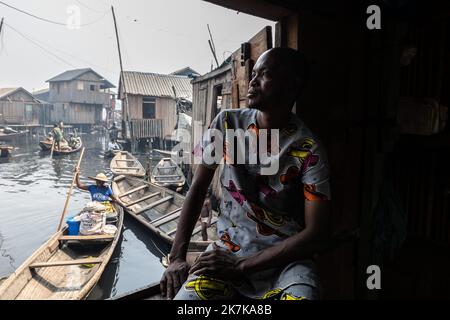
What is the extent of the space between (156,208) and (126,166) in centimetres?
761

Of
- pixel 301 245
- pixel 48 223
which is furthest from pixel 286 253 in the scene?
pixel 48 223

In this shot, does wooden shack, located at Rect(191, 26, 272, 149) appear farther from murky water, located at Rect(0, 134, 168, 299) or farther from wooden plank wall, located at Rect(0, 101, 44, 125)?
wooden plank wall, located at Rect(0, 101, 44, 125)

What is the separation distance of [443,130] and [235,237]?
1.72m

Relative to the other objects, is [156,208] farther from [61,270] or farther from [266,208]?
[266,208]

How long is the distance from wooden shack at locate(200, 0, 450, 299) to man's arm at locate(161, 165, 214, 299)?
3.04 ft

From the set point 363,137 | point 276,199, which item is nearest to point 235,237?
point 276,199

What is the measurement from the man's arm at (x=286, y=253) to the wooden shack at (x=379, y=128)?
0.80m

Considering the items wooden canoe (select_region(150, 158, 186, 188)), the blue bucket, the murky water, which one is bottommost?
the murky water

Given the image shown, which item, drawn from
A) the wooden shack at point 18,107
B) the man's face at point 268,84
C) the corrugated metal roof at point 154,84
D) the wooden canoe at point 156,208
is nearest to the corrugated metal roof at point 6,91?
the wooden shack at point 18,107

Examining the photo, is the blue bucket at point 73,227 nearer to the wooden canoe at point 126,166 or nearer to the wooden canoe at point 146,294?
the wooden canoe at point 146,294

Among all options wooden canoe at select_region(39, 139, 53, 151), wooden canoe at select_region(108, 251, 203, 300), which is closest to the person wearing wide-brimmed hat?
wooden canoe at select_region(108, 251, 203, 300)

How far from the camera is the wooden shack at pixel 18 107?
3450 cm

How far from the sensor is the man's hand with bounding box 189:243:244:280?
1.63 m

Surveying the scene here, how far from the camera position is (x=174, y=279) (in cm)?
179
